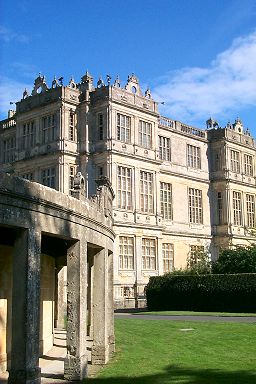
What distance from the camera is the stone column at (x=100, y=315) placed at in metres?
13.2

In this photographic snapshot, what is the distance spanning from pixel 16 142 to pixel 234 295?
60.0 ft

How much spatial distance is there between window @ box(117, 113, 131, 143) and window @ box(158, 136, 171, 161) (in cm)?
486

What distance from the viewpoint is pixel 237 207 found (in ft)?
149

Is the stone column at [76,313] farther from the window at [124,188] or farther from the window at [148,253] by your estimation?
the window at [148,253]

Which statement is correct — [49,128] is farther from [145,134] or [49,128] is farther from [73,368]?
[73,368]

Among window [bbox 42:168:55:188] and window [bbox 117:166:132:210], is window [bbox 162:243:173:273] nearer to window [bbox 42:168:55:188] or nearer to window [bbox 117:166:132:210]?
window [bbox 117:166:132:210]

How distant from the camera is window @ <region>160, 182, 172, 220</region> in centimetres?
4078

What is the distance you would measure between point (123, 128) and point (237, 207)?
13.9m

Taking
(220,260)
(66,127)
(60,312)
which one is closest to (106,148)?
(66,127)

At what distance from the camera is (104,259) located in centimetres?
1371

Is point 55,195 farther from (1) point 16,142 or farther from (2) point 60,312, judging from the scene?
(1) point 16,142

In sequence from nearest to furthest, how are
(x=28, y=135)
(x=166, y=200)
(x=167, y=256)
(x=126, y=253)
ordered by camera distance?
(x=126, y=253)
(x=28, y=135)
(x=167, y=256)
(x=166, y=200)

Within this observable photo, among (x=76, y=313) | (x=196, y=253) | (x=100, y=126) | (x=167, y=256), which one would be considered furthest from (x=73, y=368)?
(x=196, y=253)

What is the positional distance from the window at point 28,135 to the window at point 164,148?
9.48m
